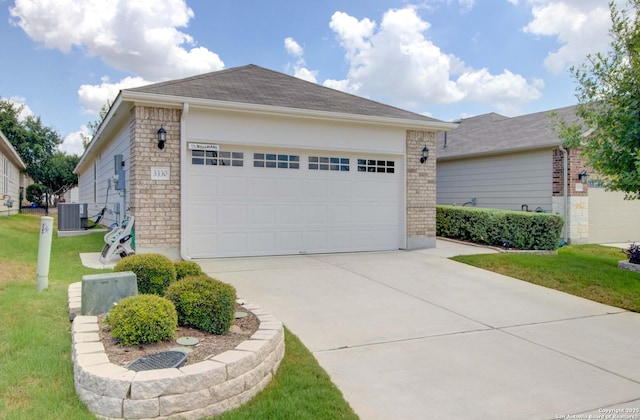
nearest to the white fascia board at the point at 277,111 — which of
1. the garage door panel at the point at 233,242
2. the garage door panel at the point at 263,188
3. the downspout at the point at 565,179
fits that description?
the garage door panel at the point at 263,188

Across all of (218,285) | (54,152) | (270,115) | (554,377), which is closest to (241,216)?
(270,115)

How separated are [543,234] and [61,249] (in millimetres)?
11152

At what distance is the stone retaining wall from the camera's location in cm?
254

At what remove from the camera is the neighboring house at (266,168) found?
26.8 ft

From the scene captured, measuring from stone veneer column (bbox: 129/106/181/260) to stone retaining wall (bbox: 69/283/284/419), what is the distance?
201 inches

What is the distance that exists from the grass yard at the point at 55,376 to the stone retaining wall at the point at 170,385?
0.31 ft

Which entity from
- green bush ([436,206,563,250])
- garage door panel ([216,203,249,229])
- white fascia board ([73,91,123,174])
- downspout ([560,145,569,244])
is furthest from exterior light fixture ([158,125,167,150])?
downspout ([560,145,569,244])

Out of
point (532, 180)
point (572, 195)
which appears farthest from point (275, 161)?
point (572, 195)

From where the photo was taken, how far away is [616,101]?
6984 millimetres

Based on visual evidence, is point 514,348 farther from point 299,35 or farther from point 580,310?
point 299,35

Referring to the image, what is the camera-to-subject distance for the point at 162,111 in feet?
26.8

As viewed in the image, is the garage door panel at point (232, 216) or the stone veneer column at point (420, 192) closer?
the garage door panel at point (232, 216)

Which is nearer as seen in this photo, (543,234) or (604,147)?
(604,147)

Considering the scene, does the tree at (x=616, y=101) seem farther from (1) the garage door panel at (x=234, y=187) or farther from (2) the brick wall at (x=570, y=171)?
(1) the garage door panel at (x=234, y=187)
